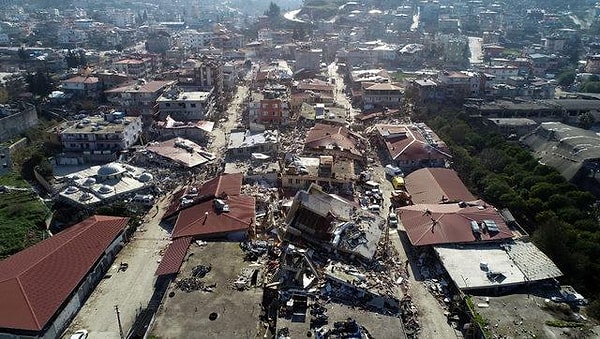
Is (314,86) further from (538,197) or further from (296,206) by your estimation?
(296,206)

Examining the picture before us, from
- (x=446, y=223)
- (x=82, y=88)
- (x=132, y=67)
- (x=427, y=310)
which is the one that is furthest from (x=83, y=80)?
(x=427, y=310)

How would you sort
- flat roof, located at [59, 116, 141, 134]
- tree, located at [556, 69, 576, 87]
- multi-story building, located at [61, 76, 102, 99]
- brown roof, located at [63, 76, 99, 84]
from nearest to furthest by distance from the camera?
flat roof, located at [59, 116, 141, 134], multi-story building, located at [61, 76, 102, 99], brown roof, located at [63, 76, 99, 84], tree, located at [556, 69, 576, 87]

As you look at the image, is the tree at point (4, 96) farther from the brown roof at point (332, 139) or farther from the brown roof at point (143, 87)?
the brown roof at point (332, 139)

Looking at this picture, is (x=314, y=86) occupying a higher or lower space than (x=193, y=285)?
higher

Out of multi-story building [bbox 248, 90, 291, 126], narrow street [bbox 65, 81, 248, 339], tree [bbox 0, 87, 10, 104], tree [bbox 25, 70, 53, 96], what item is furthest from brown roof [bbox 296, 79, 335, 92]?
tree [bbox 0, 87, 10, 104]

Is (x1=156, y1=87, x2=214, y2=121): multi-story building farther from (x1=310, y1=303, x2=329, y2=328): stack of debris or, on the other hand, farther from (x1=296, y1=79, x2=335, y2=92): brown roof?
(x1=310, y1=303, x2=329, y2=328): stack of debris
